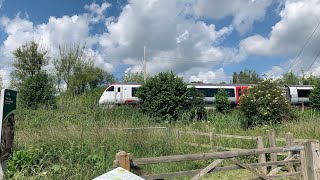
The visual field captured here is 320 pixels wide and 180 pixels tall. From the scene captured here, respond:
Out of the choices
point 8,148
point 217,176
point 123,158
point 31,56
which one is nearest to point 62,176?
point 8,148

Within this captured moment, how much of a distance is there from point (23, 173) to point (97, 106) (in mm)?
6077

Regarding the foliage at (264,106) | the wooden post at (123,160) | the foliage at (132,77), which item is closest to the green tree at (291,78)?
the foliage at (132,77)

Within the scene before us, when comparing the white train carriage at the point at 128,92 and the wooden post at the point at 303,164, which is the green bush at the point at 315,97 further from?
the wooden post at the point at 303,164

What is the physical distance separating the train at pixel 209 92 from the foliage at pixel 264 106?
9197 mm

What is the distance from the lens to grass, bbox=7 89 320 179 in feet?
19.8

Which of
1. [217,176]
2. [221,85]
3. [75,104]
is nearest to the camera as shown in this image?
[217,176]

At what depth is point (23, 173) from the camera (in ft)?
18.6

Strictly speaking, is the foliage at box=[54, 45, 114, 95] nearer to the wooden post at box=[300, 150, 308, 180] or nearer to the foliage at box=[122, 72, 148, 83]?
the foliage at box=[122, 72, 148, 83]

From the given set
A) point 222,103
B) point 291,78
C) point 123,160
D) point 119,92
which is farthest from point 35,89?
point 291,78

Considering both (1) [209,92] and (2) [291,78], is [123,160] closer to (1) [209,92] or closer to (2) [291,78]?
(1) [209,92]

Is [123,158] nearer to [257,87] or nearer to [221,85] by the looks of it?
[257,87]

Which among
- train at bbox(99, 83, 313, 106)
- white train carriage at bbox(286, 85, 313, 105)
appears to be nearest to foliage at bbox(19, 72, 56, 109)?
train at bbox(99, 83, 313, 106)

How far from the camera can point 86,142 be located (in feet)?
25.2

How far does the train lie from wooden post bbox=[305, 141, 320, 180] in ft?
69.9
